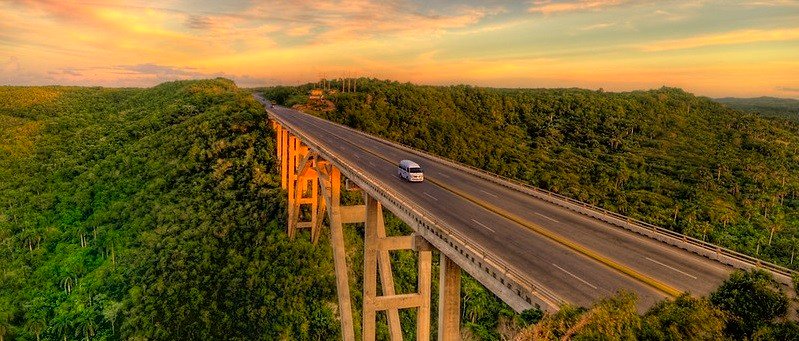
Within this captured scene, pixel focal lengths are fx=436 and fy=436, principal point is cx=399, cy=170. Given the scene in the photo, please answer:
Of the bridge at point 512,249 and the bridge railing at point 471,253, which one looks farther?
the bridge at point 512,249

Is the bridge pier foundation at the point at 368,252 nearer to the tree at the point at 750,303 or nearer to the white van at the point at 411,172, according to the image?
the white van at the point at 411,172

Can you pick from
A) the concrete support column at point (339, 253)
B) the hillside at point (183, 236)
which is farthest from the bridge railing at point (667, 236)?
the concrete support column at point (339, 253)

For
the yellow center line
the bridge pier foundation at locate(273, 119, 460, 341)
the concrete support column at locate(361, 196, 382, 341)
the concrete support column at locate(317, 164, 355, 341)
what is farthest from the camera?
the concrete support column at locate(317, 164, 355, 341)

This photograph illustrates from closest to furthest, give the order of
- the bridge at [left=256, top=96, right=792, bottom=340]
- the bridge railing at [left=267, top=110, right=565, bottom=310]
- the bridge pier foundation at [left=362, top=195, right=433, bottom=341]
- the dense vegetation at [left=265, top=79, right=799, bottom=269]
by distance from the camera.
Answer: the bridge railing at [left=267, top=110, right=565, bottom=310]
the bridge at [left=256, top=96, right=792, bottom=340]
the bridge pier foundation at [left=362, top=195, right=433, bottom=341]
the dense vegetation at [left=265, top=79, right=799, bottom=269]

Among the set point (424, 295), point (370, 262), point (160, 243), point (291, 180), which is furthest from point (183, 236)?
point (424, 295)

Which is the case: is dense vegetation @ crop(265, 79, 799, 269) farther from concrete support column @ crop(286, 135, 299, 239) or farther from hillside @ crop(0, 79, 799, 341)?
concrete support column @ crop(286, 135, 299, 239)

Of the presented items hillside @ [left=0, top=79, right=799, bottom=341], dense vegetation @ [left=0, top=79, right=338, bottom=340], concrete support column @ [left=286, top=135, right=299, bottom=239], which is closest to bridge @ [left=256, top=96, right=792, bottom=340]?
hillside @ [left=0, top=79, right=799, bottom=341]

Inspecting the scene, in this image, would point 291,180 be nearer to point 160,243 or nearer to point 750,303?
point 160,243

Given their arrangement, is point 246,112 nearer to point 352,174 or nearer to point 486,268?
point 352,174
